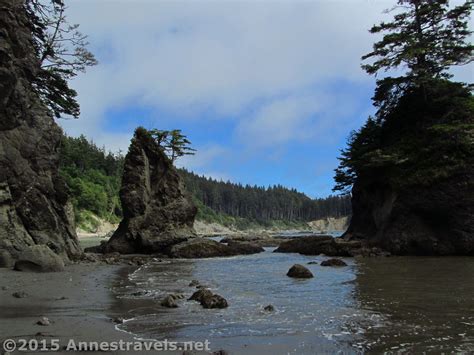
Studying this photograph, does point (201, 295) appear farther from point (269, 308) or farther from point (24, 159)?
point (24, 159)

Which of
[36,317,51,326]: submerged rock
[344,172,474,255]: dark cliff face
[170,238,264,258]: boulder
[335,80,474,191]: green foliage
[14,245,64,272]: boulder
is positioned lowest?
[170,238,264,258]: boulder

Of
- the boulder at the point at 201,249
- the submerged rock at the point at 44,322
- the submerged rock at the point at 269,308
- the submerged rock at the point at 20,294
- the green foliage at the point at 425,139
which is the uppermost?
the green foliage at the point at 425,139

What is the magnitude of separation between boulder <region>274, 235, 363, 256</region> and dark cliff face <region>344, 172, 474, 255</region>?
2.44 meters

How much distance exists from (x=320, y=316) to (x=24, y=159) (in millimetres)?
16417

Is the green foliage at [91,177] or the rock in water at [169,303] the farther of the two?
the green foliage at [91,177]

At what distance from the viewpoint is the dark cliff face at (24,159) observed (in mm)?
17031

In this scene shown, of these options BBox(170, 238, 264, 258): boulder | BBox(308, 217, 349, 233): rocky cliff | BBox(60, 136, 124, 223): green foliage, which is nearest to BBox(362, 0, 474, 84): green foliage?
BBox(170, 238, 264, 258): boulder

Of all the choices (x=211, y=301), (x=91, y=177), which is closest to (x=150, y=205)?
(x=211, y=301)

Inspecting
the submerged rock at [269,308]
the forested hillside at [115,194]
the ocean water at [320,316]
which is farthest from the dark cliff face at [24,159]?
the forested hillside at [115,194]

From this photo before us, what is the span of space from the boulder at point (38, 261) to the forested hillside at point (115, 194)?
73.7 ft

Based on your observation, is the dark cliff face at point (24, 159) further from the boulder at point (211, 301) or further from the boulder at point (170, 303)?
the boulder at point (211, 301)

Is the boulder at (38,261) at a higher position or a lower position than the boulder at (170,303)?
higher

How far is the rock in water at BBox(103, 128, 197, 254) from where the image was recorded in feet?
113

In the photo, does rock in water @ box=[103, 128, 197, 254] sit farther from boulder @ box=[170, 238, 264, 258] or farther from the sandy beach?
the sandy beach
